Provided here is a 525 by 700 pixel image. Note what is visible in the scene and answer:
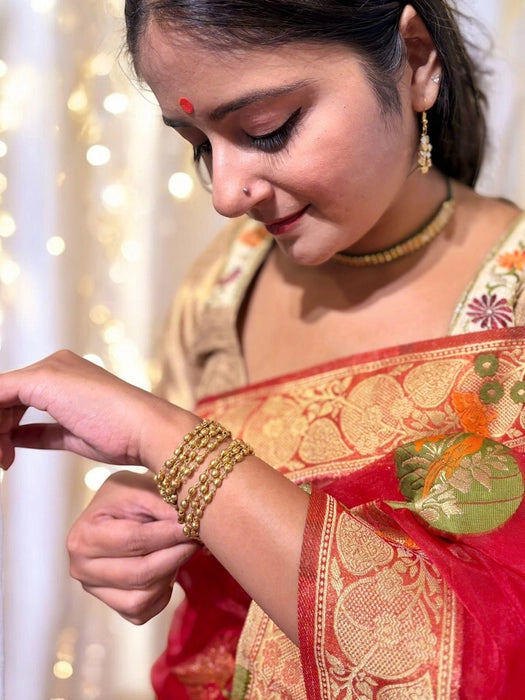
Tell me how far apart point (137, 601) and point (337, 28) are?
61cm

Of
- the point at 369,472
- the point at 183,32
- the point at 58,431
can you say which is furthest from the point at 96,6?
the point at 369,472

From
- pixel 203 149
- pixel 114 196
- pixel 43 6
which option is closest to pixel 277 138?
pixel 203 149

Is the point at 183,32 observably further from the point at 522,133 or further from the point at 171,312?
the point at 522,133

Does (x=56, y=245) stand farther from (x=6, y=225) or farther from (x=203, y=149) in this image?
(x=203, y=149)

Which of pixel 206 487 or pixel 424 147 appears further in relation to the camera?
pixel 424 147

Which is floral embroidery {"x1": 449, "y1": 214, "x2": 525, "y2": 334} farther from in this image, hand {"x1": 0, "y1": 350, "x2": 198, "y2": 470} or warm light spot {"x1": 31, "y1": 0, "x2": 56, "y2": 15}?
warm light spot {"x1": 31, "y1": 0, "x2": 56, "y2": 15}

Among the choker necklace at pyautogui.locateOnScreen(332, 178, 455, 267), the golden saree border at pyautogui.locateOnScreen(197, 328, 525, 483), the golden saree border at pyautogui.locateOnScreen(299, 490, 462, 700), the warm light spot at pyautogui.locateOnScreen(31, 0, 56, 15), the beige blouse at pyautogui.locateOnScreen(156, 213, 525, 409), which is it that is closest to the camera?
the golden saree border at pyautogui.locateOnScreen(299, 490, 462, 700)

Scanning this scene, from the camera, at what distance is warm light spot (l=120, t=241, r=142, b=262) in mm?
1659

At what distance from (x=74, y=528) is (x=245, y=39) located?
549 millimetres

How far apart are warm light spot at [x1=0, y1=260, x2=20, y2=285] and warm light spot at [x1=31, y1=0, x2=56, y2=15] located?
0.38m

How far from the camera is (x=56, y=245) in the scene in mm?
1445

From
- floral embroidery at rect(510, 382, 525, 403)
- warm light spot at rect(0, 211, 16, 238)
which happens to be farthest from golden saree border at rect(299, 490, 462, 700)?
warm light spot at rect(0, 211, 16, 238)

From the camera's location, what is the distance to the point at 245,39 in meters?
0.87

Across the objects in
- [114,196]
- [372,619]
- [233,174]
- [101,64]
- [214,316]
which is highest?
[101,64]
